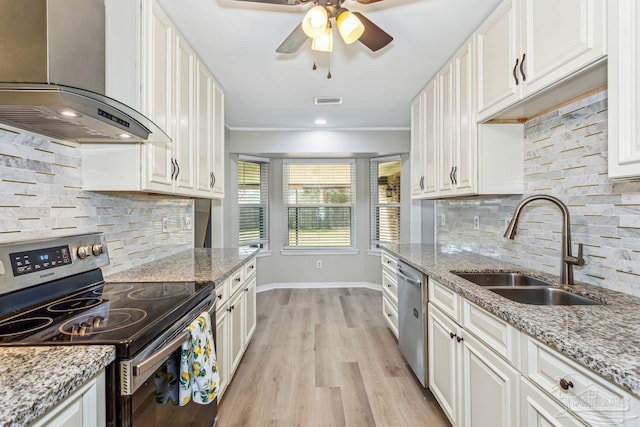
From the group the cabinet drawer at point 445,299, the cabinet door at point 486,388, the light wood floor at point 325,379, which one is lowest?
the light wood floor at point 325,379

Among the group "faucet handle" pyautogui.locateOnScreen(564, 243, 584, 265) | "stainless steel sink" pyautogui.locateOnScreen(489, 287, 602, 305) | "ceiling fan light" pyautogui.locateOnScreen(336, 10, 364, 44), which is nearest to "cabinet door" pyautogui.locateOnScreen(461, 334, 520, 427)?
"stainless steel sink" pyautogui.locateOnScreen(489, 287, 602, 305)

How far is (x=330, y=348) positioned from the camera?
2881 mm

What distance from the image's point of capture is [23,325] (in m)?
1.04

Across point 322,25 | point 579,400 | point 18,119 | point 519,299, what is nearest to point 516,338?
point 579,400

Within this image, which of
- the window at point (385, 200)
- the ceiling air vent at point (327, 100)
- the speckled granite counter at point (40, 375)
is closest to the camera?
the speckled granite counter at point (40, 375)

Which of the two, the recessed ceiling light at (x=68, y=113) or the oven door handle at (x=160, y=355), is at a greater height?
the recessed ceiling light at (x=68, y=113)

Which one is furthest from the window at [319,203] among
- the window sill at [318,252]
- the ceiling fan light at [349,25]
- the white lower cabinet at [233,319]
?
the ceiling fan light at [349,25]

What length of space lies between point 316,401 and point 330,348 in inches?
31.3

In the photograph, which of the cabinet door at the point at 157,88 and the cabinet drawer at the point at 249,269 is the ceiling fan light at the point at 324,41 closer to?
the cabinet door at the point at 157,88

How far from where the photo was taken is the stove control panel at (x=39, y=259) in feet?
3.91

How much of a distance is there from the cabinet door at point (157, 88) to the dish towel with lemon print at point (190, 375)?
2.83 ft

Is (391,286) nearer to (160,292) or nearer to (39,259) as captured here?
(160,292)

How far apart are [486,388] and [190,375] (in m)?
1.26

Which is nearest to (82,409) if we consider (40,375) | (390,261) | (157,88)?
(40,375)
